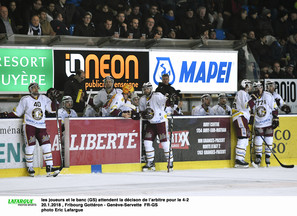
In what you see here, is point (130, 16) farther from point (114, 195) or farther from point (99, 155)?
point (114, 195)

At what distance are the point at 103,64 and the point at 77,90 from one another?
5.05 ft

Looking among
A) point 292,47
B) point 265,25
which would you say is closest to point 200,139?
point 265,25

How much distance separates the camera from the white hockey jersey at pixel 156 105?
43.6 ft

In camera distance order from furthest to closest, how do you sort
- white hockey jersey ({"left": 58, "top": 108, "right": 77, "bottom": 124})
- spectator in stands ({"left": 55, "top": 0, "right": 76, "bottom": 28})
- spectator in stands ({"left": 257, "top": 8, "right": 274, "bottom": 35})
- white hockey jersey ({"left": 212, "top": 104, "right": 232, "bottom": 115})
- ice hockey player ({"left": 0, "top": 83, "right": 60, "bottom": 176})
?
spectator in stands ({"left": 257, "top": 8, "right": 274, "bottom": 35}), spectator in stands ({"left": 55, "top": 0, "right": 76, "bottom": 28}), white hockey jersey ({"left": 212, "top": 104, "right": 232, "bottom": 115}), white hockey jersey ({"left": 58, "top": 108, "right": 77, "bottom": 124}), ice hockey player ({"left": 0, "top": 83, "right": 60, "bottom": 176})

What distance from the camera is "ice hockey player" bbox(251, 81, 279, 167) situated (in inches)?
561

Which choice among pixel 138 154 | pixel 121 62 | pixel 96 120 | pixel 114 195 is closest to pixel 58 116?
pixel 96 120

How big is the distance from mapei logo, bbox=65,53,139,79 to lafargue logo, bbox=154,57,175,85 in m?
0.51

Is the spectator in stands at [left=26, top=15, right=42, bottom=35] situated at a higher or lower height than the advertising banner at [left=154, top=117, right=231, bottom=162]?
higher

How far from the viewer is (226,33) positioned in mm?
18484

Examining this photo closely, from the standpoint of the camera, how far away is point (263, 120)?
14289 millimetres

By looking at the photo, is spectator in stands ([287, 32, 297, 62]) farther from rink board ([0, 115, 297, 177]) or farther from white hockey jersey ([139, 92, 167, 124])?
white hockey jersey ([139, 92, 167, 124])

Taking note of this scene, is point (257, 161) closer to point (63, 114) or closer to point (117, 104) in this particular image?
point (117, 104)

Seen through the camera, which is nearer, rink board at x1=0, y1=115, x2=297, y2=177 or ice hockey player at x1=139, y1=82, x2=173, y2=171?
rink board at x1=0, y1=115, x2=297, y2=177

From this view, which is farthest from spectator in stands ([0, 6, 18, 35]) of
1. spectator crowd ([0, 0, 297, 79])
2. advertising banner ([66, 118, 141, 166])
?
advertising banner ([66, 118, 141, 166])
